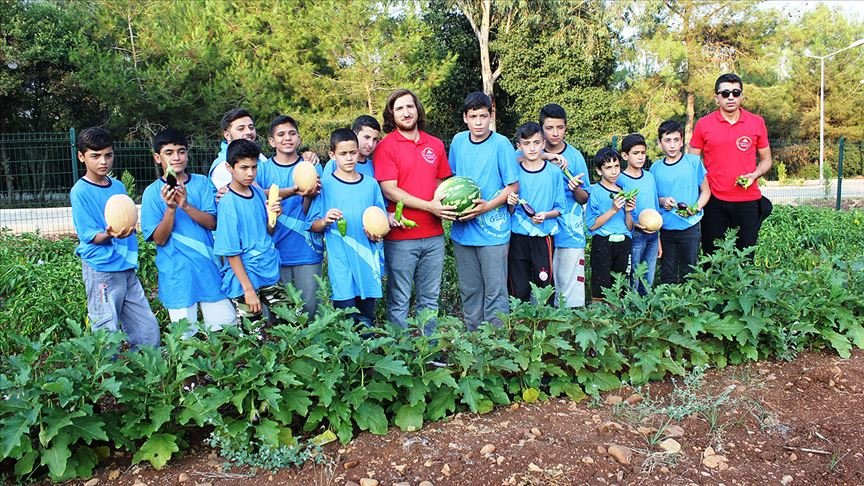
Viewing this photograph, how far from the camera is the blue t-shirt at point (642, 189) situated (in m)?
5.66

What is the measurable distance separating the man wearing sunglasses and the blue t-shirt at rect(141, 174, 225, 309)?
436cm

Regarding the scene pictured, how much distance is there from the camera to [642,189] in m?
5.68

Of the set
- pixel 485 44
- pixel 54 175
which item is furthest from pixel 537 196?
pixel 485 44

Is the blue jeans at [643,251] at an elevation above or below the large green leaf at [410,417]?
above

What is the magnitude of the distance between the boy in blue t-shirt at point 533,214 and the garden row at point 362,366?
34.2 inches

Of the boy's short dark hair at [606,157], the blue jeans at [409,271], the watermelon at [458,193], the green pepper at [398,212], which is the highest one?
the boy's short dark hair at [606,157]

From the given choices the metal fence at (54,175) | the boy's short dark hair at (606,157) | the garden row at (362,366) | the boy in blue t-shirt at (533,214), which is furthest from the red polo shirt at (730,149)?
the metal fence at (54,175)

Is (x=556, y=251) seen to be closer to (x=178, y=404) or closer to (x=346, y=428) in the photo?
(x=346, y=428)

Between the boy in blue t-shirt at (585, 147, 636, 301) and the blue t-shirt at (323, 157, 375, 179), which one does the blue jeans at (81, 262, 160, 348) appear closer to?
the blue t-shirt at (323, 157, 375, 179)

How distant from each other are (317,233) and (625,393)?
235 centimetres

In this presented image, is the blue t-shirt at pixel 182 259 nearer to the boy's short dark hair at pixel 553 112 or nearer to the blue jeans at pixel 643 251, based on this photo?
the boy's short dark hair at pixel 553 112

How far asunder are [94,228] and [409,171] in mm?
2154

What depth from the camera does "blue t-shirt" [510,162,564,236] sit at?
5.04 metres

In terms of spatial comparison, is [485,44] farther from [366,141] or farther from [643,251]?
[366,141]
